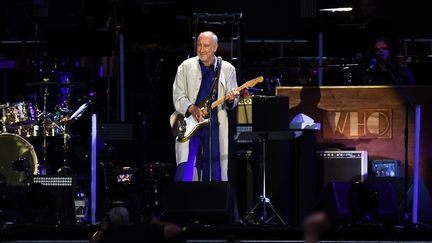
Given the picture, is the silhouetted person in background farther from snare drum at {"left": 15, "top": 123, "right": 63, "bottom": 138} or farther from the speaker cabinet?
snare drum at {"left": 15, "top": 123, "right": 63, "bottom": 138}

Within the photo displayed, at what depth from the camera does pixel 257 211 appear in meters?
11.6

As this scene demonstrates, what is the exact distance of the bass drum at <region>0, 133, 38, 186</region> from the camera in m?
13.2

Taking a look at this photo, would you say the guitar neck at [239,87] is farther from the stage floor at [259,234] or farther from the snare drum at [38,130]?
the snare drum at [38,130]

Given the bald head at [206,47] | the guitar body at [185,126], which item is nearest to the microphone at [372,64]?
the bald head at [206,47]

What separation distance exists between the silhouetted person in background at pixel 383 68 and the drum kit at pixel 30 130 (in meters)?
3.58

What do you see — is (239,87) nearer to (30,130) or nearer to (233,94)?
(233,94)

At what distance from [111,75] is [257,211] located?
14.9 ft

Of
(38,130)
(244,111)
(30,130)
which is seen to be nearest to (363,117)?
(244,111)

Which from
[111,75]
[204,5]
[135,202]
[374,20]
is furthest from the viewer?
[204,5]

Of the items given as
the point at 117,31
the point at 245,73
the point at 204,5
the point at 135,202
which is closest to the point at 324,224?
the point at 135,202

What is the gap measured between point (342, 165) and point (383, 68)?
151 cm

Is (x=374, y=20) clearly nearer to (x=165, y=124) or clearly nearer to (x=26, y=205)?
(x=165, y=124)

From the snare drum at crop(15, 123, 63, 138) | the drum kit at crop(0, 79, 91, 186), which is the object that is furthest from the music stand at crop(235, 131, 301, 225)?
the snare drum at crop(15, 123, 63, 138)

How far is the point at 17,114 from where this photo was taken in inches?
545
